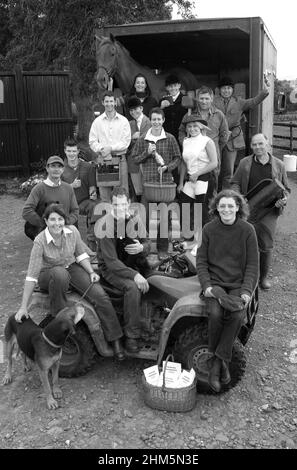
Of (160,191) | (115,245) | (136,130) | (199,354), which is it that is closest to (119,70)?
(136,130)

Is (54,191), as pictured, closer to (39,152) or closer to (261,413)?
(261,413)

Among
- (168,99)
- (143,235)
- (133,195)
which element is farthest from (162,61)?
(143,235)

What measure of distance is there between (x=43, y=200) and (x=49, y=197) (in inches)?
2.7

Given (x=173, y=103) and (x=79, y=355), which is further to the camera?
(x=173, y=103)

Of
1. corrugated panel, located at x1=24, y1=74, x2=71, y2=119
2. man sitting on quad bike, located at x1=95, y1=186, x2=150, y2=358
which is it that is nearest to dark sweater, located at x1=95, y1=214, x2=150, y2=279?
man sitting on quad bike, located at x1=95, y1=186, x2=150, y2=358

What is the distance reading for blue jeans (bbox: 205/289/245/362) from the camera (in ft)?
10.7

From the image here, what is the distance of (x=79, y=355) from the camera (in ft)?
12.4

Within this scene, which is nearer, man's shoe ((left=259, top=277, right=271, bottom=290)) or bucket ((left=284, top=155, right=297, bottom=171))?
man's shoe ((left=259, top=277, right=271, bottom=290))

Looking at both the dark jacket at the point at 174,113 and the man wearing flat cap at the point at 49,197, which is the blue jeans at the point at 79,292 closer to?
the man wearing flat cap at the point at 49,197

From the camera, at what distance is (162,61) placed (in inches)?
374

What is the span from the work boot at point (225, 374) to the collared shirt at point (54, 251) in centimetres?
133

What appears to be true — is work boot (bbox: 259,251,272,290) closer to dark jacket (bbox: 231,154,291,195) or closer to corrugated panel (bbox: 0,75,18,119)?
dark jacket (bbox: 231,154,291,195)

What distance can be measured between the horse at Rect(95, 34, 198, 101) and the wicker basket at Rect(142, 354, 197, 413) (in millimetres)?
4996

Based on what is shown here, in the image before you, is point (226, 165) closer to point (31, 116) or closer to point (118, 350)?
point (118, 350)
